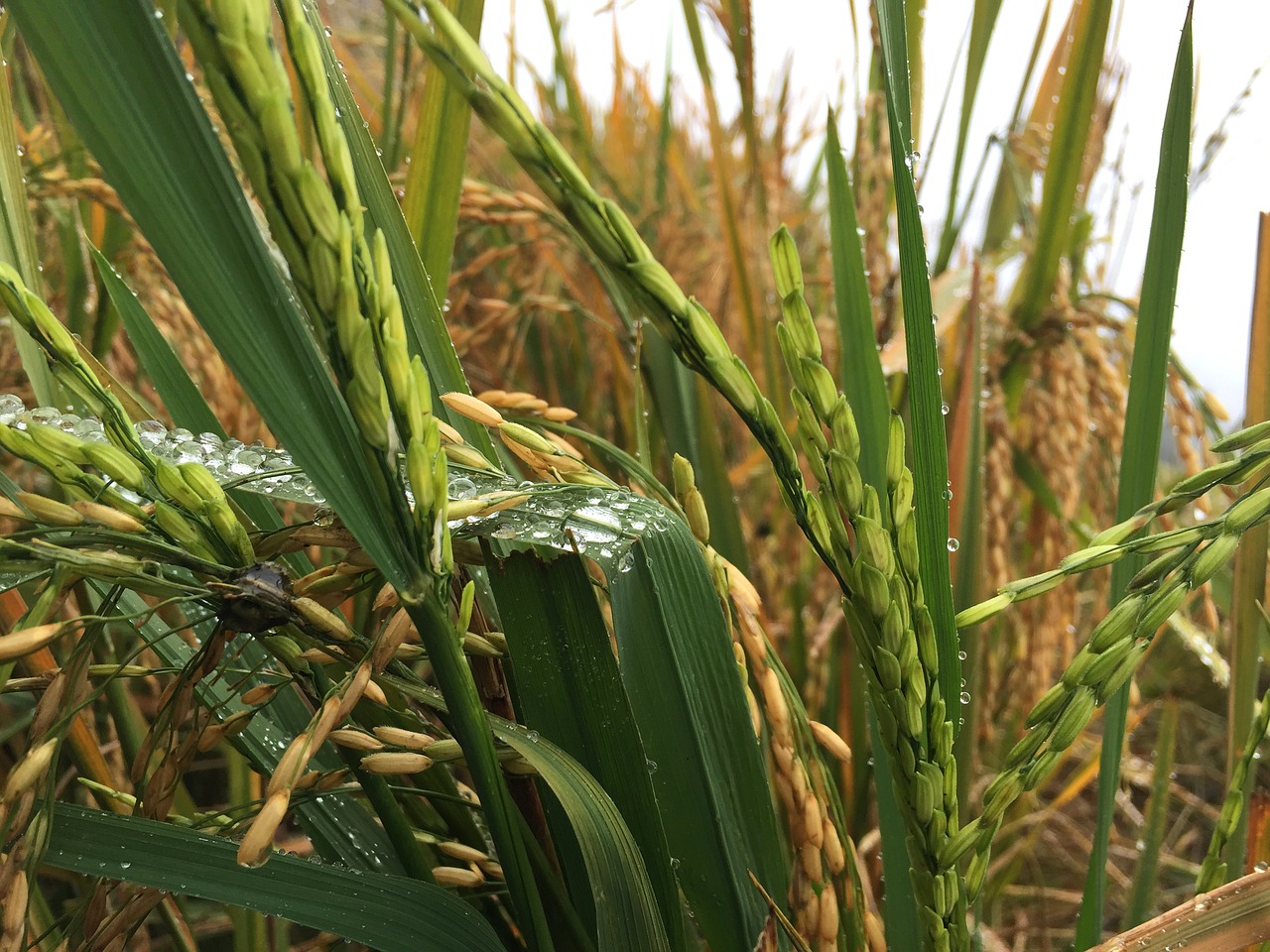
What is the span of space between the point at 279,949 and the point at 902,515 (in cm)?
54

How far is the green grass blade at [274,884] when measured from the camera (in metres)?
0.30

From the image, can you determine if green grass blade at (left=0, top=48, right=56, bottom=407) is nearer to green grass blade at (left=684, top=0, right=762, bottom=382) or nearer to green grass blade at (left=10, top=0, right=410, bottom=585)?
green grass blade at (left=10, top=0, right=410, bottom=585)

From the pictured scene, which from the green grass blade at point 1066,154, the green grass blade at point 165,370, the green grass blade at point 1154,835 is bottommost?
the green grass blade at point 1154,835

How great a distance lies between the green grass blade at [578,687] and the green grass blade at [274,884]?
0.24ft

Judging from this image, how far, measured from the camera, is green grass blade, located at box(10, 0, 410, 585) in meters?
0.24

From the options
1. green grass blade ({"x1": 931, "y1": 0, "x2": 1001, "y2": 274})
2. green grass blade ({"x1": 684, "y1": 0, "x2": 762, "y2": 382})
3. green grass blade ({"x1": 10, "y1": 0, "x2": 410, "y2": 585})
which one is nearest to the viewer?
green grass blade ({"x1": 10, "y1": 0, "x2": 410, "y2": 585})

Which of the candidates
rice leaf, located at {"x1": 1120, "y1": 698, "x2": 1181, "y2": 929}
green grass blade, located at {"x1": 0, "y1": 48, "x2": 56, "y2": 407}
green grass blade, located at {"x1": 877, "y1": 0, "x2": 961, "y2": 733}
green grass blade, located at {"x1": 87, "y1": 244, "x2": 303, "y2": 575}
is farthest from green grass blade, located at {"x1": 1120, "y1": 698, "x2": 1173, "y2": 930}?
green grass blade, located at {"x1": 0, "y1": 48, "x2": 56, "y2": 407}

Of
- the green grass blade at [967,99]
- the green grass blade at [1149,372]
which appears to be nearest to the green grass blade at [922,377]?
the green grass blade at [1149,372]

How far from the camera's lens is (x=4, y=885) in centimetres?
27

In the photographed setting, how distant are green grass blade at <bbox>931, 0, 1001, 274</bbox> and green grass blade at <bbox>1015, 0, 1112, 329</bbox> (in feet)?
0.26

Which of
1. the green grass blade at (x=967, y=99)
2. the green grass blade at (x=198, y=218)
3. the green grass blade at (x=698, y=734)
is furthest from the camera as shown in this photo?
the green grass blade at (x=967, y=99)

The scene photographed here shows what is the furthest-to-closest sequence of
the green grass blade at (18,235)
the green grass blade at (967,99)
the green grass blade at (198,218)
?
1. the green grass blade at (967,99)
2. the green grass blade at (18,235)
3. the green grass blade at (198,218)

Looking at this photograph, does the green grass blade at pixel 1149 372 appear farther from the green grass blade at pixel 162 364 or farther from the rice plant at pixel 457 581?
the green grass blade at pixel 162 364

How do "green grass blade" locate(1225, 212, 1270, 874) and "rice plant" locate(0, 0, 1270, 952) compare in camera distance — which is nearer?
"rice plant" locate(0, 0, 1270, 952)
